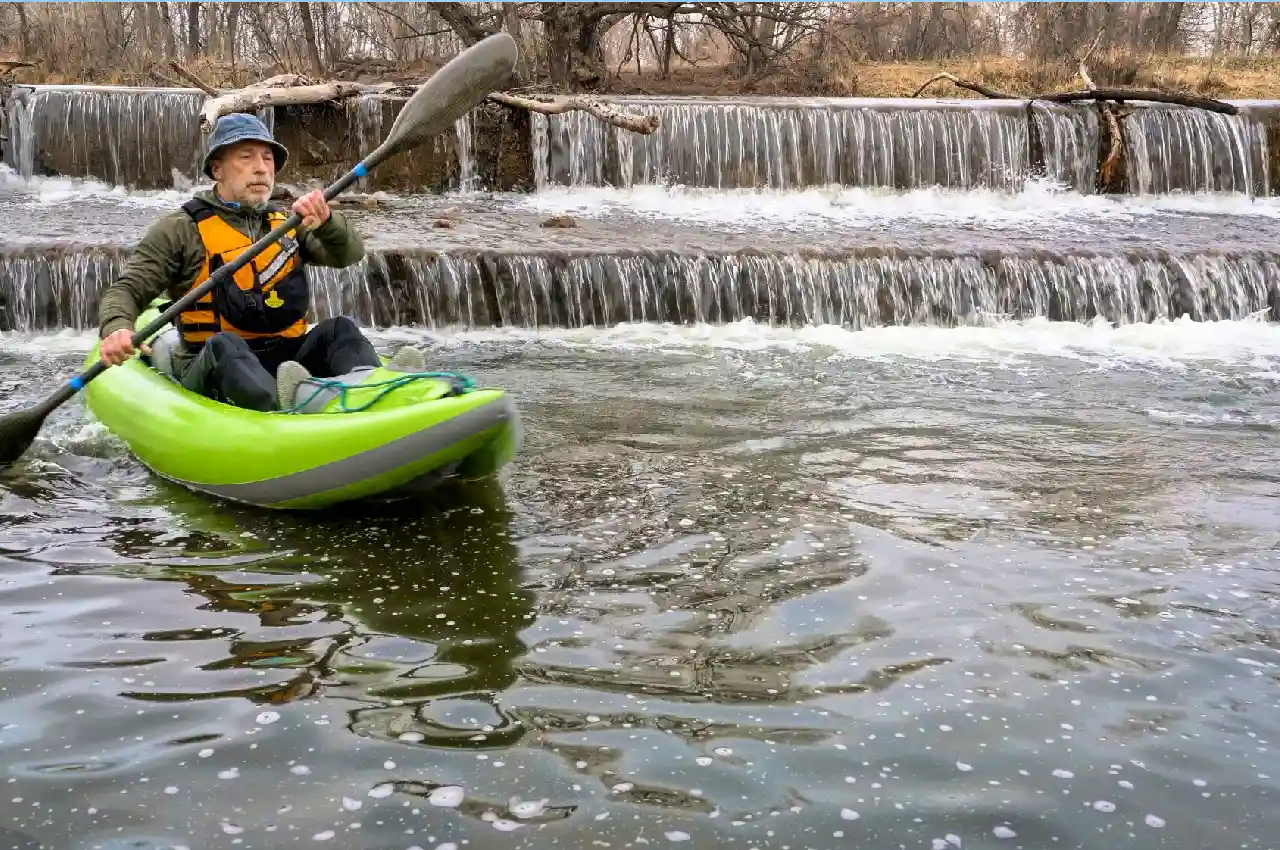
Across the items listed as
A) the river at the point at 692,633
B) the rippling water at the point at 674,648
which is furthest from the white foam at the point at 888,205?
the rippling water at the point at 674,648

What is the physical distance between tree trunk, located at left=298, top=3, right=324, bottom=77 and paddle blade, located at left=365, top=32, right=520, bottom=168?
11.7 meters

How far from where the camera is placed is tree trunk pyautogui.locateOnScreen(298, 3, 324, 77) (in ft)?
53.3

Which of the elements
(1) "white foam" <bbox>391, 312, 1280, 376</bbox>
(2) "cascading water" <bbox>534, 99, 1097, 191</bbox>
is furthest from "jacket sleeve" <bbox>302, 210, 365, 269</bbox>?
(2) "cascading water" <bbox>534, 99, 1097, 191</bbox>

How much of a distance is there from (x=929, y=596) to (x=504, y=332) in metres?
4.63

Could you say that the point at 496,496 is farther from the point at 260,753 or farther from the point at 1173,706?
the point at 1173,706

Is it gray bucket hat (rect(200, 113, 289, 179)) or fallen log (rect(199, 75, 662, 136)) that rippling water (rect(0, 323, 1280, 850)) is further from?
fallen log (rect(199, 75, 662, 136))

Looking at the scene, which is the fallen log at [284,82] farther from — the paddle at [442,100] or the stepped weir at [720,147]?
the paddle at [442,100]

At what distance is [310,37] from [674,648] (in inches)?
598

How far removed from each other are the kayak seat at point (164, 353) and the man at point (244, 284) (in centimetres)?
20

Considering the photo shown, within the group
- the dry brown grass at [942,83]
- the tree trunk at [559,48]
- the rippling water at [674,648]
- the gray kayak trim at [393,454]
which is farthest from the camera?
the dry brown grass at [942,83]

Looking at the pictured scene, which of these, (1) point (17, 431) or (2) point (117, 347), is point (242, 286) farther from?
(1) point (17, 431)

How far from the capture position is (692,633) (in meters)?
3.30

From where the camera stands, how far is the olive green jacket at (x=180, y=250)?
4469mm

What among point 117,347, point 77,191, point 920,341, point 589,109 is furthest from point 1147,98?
point 117,347
